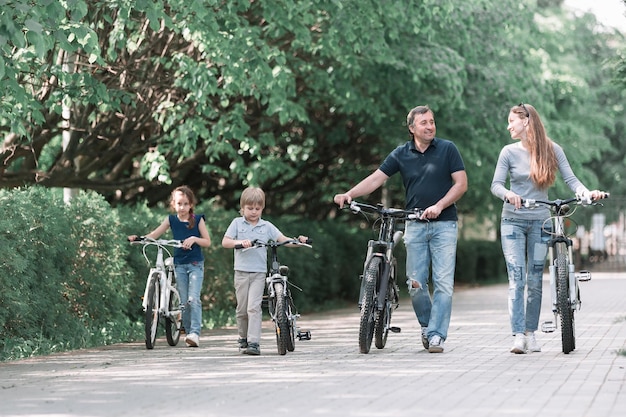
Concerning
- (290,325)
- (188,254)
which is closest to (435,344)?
(290,325)

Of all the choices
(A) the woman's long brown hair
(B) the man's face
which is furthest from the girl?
(A) the woman's long brown hair

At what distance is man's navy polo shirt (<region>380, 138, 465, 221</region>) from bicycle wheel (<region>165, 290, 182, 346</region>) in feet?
9.14

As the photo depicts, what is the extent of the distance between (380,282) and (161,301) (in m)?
2.51

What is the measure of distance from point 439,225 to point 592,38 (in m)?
37.1

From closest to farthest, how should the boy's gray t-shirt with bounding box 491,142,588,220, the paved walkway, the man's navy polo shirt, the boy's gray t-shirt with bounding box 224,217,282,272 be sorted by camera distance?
the paved walkway → the boy's gray t-shirt with bounding box 491,142,588,220 → the man's navy polo shirt → the boy's gray t-shirt with bounding box 224,217,282,272

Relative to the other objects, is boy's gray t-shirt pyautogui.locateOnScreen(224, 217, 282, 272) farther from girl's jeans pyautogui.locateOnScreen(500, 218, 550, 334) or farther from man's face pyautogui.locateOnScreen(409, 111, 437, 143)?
girl's jeans pyautogui.locateOnScreen(500, 218, 550, 334)

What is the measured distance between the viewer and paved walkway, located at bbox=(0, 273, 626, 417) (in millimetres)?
7645

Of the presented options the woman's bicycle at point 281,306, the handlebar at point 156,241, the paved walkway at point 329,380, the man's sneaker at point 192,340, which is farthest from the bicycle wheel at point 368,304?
the handlebar at point 156,241

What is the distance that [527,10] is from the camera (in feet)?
79.4

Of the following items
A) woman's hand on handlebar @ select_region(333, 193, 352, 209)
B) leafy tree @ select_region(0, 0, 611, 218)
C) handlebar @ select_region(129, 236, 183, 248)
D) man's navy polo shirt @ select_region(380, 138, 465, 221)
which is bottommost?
handlebar @ select_region(129, 236, 183, 248)

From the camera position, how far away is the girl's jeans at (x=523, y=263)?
36.5ft

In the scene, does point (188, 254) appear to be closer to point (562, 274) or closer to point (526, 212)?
point (526, 212)

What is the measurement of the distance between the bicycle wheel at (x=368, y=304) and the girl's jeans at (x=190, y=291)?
7.56ft

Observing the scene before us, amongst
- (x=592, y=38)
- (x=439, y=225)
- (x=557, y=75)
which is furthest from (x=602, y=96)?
(x=439, y=225)
